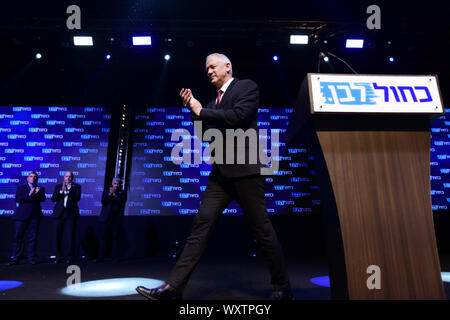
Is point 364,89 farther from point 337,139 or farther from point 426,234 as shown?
point 426,234

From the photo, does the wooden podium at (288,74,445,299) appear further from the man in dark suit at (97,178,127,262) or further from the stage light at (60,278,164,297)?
the man in dark suit at (97,178,127,262)

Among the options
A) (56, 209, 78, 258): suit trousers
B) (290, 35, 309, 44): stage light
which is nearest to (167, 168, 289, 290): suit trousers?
(56, 209, 78, 258): suit trousers

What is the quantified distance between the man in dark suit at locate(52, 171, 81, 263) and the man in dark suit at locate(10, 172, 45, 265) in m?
0.31

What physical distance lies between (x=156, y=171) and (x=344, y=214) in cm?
480

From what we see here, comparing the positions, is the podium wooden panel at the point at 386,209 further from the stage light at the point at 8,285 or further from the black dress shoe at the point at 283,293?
the stage light at the point at 8,285

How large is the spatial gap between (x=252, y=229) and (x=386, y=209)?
805 millimetres

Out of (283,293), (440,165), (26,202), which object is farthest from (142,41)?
(440,165)

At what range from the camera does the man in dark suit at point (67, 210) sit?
501 centimetres

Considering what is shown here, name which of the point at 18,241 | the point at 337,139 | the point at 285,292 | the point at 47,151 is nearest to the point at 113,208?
the point at 18,241

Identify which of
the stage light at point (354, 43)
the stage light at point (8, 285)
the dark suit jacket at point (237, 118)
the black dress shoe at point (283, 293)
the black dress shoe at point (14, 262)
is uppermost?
the stage light at point (354, 43)

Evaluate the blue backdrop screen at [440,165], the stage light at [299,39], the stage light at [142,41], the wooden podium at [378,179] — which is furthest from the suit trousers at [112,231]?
the blue backdrop screen at [440,165]

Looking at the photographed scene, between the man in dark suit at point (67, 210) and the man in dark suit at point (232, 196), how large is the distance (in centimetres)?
381

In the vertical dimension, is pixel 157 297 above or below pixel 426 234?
below

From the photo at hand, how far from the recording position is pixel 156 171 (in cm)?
580
